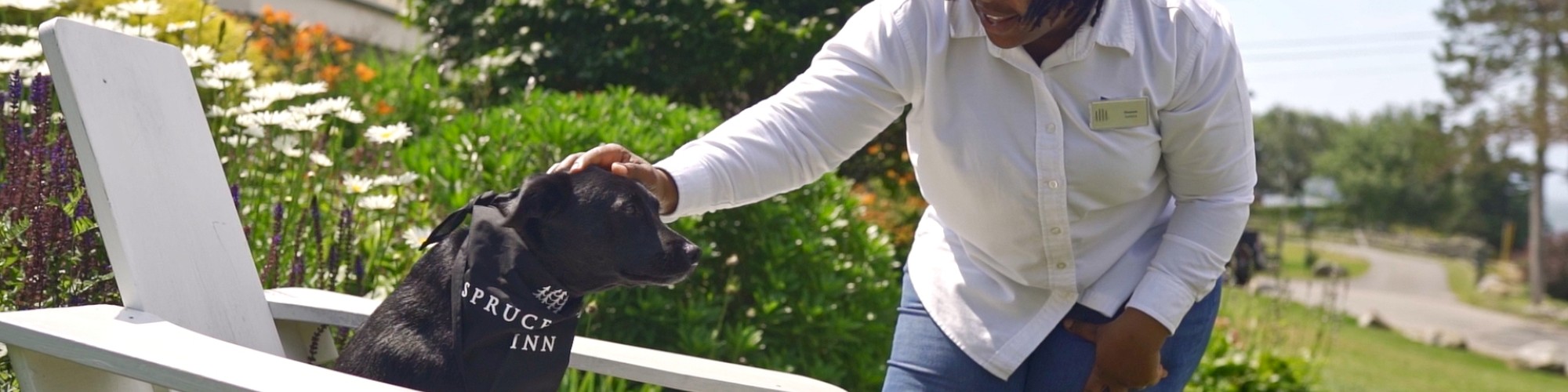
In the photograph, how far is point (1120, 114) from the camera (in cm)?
196

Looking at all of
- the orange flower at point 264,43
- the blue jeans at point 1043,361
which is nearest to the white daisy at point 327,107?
the blue jeans at point 1043,361

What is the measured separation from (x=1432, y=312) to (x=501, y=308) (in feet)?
68.3

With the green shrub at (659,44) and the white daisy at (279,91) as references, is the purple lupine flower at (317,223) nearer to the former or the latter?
the white daisy at (279,91)

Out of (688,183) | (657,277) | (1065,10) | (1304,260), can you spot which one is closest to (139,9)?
(688,183)

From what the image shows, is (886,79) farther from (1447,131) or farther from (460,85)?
(1447,131)

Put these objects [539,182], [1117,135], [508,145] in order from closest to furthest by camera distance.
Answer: [539,182] < [1117,135] < [508,145]

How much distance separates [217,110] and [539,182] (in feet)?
5.98

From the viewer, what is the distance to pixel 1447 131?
28609 millimetres

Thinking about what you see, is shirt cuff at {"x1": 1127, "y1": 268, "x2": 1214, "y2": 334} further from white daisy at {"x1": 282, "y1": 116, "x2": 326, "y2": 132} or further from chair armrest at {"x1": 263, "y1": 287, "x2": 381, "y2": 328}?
white daisy at {"x1": 282, "y1": 116, "x2": 326, "y2": 132}

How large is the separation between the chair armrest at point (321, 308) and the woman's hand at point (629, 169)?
649 mm

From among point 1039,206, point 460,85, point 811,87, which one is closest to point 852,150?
point 811,87

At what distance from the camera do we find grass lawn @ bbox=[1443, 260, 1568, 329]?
21.8 m

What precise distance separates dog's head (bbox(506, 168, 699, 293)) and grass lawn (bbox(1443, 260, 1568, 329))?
22319 mm

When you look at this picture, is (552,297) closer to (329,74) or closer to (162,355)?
(162,355)
